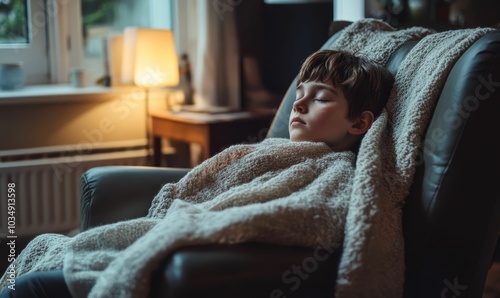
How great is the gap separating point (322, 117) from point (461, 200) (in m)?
0.40

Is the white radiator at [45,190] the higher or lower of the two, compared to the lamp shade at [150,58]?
lower

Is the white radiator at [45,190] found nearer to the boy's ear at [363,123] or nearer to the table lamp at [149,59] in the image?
the table lamp at [149,59]

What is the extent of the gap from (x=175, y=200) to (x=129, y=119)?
152 cm

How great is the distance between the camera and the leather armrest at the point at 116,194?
155 cm

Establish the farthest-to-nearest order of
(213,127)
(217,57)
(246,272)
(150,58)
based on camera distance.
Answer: (217,57), (150,58), (213,127), (246,272)

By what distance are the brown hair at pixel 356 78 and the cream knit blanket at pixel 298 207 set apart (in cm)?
3

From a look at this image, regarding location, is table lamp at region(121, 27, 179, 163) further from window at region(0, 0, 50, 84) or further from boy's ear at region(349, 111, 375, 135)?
boy's ear at region(349, 111, 375, 135)

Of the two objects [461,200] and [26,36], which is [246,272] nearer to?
[461,200]

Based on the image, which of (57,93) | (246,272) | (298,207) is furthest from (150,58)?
(246,272)

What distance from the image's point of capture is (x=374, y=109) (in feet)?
4.97

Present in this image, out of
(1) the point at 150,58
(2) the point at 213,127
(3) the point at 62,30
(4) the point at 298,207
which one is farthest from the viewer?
(3) the point at 62,30

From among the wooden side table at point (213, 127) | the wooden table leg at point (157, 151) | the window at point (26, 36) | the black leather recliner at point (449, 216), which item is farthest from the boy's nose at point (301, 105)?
the window at point (26, 36)

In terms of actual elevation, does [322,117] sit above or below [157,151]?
above

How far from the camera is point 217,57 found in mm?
2705
